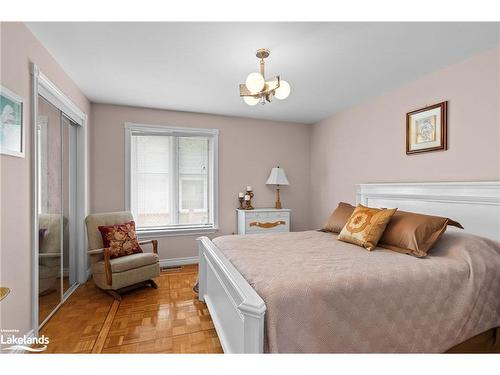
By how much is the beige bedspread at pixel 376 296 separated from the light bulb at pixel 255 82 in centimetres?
131

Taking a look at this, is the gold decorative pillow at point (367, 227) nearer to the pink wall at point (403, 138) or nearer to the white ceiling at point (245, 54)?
the pink wall at point (403, 138)

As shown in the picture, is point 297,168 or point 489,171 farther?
point 297,168

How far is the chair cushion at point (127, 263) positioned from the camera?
2785mm

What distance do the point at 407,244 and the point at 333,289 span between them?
1040 mm

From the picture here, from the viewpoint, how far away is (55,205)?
2570 millimetres

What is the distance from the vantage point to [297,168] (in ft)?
15.6

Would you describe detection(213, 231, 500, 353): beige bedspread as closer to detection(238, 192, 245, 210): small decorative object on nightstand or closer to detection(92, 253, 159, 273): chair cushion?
detection(92, 253, 159, 273): chair cushion

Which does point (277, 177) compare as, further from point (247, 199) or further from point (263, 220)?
point (263, 220)

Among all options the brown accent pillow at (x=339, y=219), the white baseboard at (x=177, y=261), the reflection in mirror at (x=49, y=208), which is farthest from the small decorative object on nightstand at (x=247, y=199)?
the reflection in mirror at (x=49, y=208)

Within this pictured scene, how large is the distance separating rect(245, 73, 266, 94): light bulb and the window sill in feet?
8.91

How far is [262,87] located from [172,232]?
280 centimetres

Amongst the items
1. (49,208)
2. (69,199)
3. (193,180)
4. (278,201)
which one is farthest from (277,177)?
(49,208)
